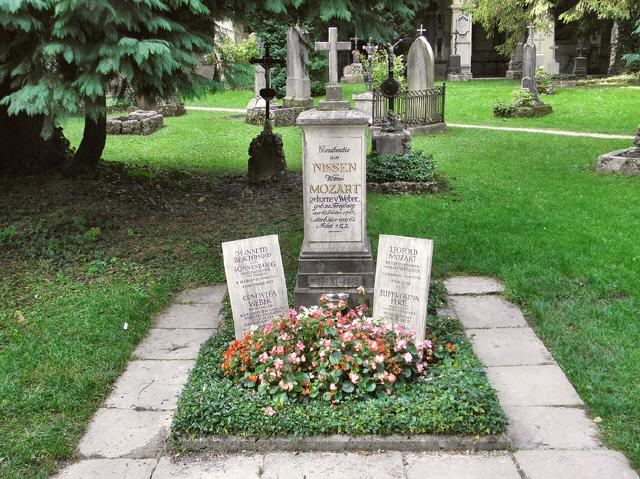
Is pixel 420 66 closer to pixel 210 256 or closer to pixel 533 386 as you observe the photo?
pixel 210 256

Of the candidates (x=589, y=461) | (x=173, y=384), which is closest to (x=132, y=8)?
(x=173, y=384)

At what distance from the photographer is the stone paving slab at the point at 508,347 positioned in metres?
5.36

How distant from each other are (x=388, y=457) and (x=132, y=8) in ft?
14.1

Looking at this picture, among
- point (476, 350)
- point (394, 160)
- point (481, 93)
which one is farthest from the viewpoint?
point (481, 93)

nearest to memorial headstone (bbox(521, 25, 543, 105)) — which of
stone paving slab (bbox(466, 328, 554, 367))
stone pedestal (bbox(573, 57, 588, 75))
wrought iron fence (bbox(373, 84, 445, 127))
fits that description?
wrought iron fence (bbox(373, 84, 445, 127))

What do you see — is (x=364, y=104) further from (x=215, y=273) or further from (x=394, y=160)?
(x=215, y=273)

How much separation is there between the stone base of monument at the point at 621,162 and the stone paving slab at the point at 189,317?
7.92m

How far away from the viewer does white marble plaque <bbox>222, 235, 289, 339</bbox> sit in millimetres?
5379

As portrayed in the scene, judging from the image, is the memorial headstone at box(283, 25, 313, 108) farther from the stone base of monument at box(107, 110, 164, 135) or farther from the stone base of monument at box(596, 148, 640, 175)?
the stone base of monument at box(596, 148, 640, 175)

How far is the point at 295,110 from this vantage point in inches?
730

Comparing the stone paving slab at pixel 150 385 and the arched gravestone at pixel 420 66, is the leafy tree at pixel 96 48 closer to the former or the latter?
the stone paving slab at pixel 150 385

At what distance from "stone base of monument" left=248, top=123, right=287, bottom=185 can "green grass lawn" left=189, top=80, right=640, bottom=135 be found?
13.8ft

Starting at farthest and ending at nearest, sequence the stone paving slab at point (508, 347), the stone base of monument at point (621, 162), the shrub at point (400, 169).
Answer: the stone base of monument at point (621, 162)
the shrub at point (400, 169)
the stone paving slab at point (508, 347)

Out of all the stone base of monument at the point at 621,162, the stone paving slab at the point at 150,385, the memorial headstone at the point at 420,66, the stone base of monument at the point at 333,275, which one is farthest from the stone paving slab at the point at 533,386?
the memorial headstone at the point at 420,66
